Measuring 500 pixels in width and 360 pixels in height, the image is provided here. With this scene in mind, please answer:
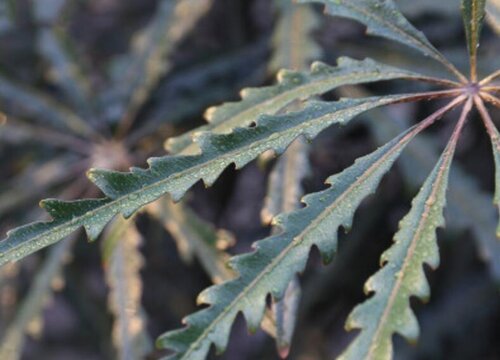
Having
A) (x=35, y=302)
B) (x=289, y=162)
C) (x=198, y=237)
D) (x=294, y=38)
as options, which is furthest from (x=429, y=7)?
(x=35, y=302)

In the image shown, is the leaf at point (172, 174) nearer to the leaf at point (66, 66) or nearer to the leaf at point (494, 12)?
the leaf at point (494, 12)

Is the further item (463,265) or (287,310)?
(463,265)

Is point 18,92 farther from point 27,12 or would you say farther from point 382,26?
point 382,26

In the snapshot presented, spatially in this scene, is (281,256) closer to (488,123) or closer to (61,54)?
(488,123)

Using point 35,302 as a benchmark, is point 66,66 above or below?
above

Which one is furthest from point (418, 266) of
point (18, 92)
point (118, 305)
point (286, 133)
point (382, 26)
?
point (18, 92)

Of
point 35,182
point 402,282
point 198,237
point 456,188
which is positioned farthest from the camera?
point 35,182
